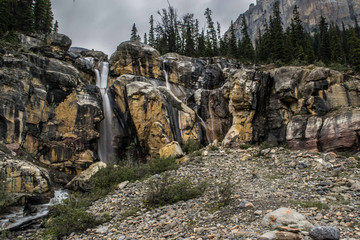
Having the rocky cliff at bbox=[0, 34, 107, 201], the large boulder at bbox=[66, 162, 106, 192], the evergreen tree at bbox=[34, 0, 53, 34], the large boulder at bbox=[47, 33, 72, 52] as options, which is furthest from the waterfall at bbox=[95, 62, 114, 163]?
the evergreen tree at bbox=[34, 0, 53, 34]

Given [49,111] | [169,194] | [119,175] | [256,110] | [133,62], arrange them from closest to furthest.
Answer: [169,194]
[119,175]
[49,111]
[256,110]
[133,62]

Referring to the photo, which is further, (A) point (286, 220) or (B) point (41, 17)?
(B) point (41, 17)

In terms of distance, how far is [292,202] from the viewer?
27.9ft

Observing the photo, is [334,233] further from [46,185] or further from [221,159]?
[46,185]

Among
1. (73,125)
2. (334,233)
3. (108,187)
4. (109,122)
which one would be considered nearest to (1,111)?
(73,125)

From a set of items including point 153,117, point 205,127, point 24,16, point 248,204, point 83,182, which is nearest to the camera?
point 248,204

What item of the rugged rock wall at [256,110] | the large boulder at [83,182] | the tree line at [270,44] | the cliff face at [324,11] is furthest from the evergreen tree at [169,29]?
the cliff face at [324,11]

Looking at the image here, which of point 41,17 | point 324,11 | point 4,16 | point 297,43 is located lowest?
point 297,43

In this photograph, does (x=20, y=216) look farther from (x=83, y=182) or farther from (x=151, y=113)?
(x=151, y=113)

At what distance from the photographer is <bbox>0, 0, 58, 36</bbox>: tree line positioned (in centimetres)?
3222

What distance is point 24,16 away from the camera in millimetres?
36188

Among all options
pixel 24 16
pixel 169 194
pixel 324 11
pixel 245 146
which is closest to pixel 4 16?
pixel 24 16

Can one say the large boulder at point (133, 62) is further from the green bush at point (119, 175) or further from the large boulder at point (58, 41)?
the green bush at point (119, 175)

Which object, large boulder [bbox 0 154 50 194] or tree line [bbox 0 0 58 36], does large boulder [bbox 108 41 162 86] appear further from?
large boulder [bbox 0 154 50 194]
